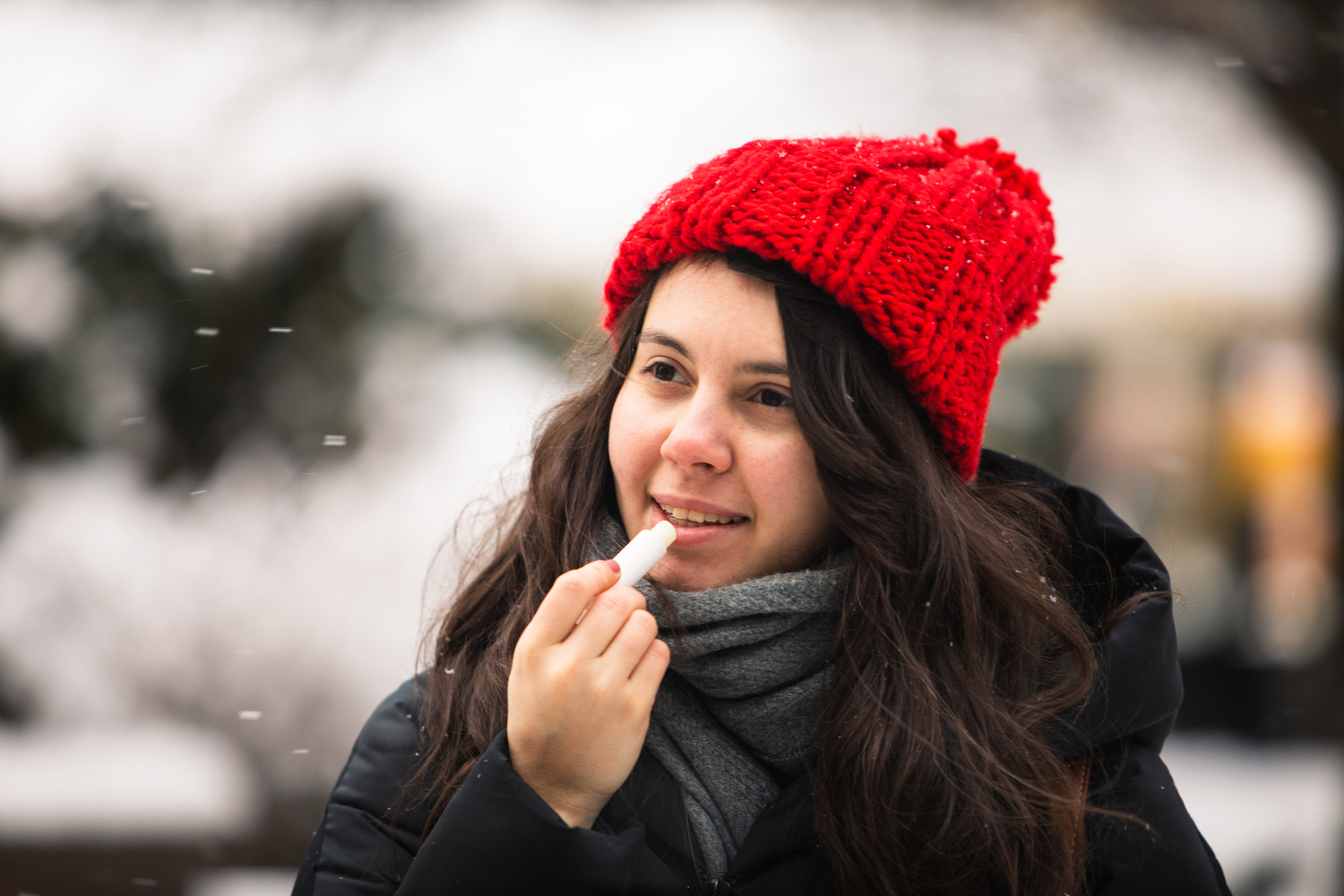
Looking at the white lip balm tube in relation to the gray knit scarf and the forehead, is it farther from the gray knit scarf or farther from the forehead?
the forehead

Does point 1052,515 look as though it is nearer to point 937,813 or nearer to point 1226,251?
point 937,813

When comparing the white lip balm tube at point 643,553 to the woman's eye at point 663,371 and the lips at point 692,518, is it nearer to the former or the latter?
the lips at point 692,518

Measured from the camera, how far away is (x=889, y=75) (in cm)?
430

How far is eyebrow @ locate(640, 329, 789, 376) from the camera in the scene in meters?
1.55

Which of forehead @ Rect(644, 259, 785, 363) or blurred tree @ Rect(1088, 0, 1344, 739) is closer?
forehead @ Rect(644, 259, 785, 363)

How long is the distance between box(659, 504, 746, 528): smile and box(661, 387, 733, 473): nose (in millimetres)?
91

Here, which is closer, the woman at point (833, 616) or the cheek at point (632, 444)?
the woman at point (833, 616)

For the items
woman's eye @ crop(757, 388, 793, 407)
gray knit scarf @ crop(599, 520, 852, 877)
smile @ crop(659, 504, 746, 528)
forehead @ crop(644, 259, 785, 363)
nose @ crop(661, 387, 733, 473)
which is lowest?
gray knit scarf @ crop(599, 520, 852, 877)

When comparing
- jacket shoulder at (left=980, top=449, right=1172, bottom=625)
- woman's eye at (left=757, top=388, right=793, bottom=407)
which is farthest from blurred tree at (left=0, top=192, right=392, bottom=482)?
jacket shoulder at (left=980, top=449, right=1172, bottom=625)

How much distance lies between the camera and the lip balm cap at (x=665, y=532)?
1.53 metres

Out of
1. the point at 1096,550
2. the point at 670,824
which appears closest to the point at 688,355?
the point at 670,824

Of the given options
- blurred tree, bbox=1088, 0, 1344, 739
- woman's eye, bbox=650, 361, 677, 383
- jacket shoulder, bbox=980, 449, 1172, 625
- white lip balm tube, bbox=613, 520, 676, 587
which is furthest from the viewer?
blurred tree, bbox=1088, 0, 1344, 739

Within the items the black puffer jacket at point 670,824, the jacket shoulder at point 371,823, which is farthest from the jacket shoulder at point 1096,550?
the jacket shoulder at point 371,823

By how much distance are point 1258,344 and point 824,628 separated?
4050mm
